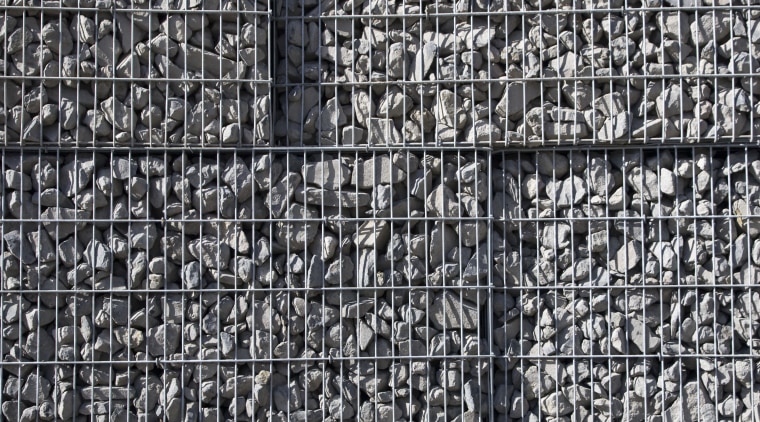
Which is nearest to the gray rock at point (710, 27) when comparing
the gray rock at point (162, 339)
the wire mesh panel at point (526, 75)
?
the wire mesh panel at point (526, 75)

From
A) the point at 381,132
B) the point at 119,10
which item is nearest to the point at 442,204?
the point at 381,132

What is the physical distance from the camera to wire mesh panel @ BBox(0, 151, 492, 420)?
154 inches

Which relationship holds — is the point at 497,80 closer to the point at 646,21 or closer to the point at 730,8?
the point at 646,21

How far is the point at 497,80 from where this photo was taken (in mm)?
4043

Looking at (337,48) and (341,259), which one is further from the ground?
(337,48)

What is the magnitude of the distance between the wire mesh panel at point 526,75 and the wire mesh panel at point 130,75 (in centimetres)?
21

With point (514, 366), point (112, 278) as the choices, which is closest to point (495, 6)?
point (514, 366)

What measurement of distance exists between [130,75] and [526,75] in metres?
1.63

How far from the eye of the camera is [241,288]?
3.96 metres

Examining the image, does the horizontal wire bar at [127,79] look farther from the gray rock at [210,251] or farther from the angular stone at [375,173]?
the gray rock at [210,251]

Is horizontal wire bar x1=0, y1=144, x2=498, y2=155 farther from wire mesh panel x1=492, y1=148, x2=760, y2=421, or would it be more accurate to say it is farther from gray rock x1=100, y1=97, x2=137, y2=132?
wire mesh panel x1=492, y1=148, x2=760, y2=421

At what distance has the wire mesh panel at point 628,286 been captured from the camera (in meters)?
3.97

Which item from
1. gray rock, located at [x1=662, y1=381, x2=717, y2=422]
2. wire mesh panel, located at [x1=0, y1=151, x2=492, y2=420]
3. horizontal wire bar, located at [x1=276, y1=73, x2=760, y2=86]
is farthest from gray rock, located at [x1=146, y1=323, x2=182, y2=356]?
gray rock, located at [x1=662, y1=381, x2=717, y2=422]

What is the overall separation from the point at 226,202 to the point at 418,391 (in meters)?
1.10
